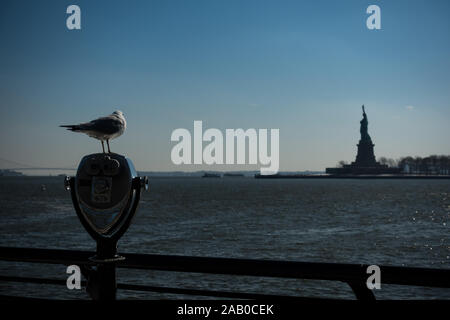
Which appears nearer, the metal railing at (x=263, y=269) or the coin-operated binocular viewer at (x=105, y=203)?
the metal railing at (x=263, y=269)

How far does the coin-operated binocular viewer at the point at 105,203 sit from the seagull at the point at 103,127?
0.13 metres

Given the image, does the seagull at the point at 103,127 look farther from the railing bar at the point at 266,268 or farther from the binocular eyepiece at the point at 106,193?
Answer: the railing bar at the point at 266,268

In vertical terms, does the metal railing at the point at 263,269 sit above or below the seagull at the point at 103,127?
below

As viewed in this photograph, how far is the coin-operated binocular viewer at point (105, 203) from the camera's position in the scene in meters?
3.23

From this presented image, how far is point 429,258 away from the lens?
24.2 meters

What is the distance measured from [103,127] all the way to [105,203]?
0.48 meters

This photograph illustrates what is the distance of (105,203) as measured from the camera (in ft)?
10.6

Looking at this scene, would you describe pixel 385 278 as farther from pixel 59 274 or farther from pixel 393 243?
pixel 393 243

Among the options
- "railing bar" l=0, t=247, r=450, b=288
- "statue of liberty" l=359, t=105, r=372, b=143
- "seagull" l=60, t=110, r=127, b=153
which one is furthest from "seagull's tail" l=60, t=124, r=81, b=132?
"statue of liberty" l=359, t=105, r=372, b=143

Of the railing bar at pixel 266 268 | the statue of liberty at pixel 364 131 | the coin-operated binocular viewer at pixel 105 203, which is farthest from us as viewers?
the statue of liberty at pixel 364 131

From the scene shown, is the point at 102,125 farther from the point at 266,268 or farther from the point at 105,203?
the point at 266,268

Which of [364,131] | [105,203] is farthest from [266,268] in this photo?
[364,131]

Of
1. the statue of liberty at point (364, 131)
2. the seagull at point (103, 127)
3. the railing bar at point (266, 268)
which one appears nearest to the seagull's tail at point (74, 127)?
the seagull at point (103, 127)
